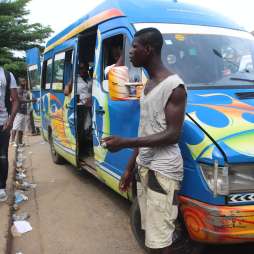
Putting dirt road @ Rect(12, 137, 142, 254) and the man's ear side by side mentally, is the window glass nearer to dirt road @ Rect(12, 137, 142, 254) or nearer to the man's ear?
the man's ear

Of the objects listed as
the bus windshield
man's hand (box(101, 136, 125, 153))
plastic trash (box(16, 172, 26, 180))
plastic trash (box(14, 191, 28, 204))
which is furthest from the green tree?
man's hand (box(101, 136, 125, 153))

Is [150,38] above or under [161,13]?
under

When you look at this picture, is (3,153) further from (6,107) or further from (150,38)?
(150,38)

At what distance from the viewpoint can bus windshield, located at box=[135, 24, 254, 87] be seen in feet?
14.2

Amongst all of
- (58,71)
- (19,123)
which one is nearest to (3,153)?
(58,71)

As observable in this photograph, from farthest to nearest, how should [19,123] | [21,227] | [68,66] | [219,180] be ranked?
[19,123]
[68,66]
[21,227]
[219,180]

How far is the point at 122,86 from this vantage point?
3.88m

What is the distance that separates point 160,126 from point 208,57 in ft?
5.69

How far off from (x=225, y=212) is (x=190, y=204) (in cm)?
31

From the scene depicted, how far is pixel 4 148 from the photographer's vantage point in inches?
231

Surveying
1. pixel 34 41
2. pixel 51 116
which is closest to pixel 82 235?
pixel 51 116

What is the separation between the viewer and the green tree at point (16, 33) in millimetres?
27031

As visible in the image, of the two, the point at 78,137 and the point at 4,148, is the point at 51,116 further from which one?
the point at 4,148

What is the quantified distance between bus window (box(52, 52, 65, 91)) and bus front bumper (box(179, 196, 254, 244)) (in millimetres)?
4712
